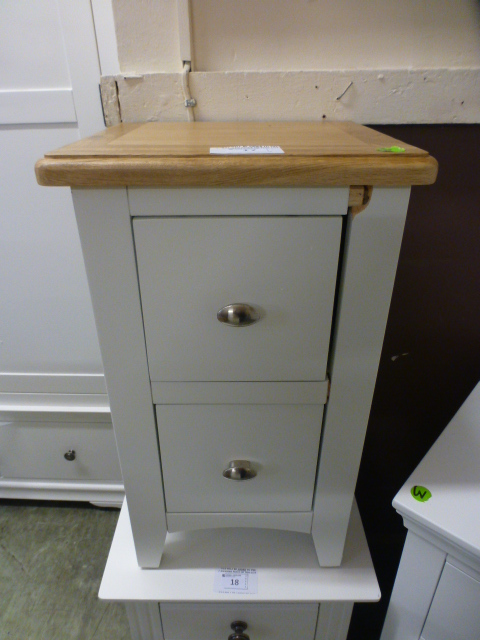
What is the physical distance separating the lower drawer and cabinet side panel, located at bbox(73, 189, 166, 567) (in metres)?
0.17

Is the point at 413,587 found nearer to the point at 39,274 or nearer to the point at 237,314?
the point at 237,314

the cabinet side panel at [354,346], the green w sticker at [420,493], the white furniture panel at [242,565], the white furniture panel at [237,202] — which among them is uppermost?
the white furniture panel at [237,202]

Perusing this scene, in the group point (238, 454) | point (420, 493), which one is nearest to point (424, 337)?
point (420, 493)

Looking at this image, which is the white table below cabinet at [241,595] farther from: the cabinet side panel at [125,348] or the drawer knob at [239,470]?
the drawer knob at [239,470]

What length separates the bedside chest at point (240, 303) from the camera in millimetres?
479

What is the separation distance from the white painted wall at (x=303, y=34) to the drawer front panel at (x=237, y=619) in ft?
3.43

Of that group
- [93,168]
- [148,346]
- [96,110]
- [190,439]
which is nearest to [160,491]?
[190,439]

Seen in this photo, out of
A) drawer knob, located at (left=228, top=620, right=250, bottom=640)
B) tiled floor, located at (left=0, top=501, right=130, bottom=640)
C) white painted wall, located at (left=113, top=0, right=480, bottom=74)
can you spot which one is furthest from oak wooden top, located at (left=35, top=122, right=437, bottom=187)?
tiled floor, located at (left=0, top=501, right=130, bottom=640)

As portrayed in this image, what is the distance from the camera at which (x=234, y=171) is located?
47cm

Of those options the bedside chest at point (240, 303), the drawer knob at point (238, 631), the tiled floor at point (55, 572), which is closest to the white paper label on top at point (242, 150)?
the bedside chest at point (240, 303)

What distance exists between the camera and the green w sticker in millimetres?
604

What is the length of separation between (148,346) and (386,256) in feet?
1.10

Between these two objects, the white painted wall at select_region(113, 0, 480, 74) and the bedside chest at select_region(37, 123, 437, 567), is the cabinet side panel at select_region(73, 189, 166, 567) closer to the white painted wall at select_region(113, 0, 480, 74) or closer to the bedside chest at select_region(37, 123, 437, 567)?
the bedside chest at select_region(37, 123, 437, 567)

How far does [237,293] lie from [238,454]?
0.28 metres
